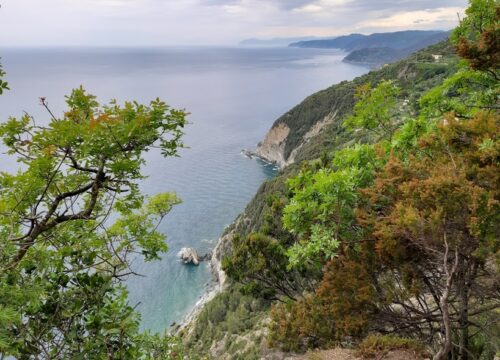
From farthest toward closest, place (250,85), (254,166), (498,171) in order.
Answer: (250,85)
(254,166)
(498,171)

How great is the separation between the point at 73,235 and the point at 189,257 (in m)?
40.1

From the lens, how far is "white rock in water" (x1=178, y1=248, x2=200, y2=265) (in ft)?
145

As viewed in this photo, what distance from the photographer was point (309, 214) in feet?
21.2

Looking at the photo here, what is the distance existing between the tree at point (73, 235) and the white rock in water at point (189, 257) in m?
39.6

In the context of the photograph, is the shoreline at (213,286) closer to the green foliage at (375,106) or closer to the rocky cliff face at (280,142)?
the green foliage at (375,106)

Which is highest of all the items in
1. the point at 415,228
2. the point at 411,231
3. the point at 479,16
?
the point at 479,16

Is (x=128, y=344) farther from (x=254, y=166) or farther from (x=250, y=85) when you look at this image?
(x=250, y=85)

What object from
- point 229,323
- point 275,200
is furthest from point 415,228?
point 229,323

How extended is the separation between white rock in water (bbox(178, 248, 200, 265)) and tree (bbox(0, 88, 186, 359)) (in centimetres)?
3960

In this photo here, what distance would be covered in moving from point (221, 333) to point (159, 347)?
998 inches

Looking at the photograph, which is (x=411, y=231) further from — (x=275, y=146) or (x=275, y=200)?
(x=275, y=146)

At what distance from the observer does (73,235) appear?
5.15m

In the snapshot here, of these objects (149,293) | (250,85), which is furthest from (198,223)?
(250,85)

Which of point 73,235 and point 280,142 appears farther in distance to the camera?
point 280,142
